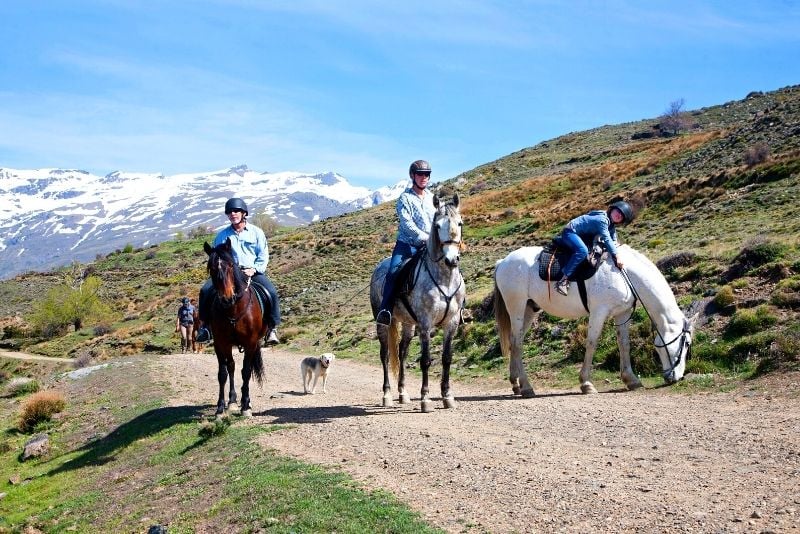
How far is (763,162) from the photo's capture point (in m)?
36.3

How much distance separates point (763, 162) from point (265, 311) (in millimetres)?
33351

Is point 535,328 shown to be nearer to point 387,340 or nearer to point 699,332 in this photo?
point 699,332

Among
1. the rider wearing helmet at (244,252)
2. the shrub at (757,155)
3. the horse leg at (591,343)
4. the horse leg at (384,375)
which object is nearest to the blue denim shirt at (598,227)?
the horse leg at (591,343)

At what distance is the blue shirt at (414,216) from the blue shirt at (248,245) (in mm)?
2396

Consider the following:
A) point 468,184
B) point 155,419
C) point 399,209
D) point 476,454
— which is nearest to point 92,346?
point 155,419

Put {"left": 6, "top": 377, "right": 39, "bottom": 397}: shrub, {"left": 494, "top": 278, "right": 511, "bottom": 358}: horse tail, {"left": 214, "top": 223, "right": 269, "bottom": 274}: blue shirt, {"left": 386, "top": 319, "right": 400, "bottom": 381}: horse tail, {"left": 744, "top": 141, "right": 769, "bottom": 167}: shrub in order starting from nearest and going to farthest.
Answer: {"left": 214, "top": 223, "right": 269, "bottom": 274}: blue shirt < {"left": 386, "top": 319, "right": 400, "bottom": 381}: horse tail < {"left": 494, "top": 278, "right": 511, "bottom": 358}: horse tail < {"left": 6, "top": 377, "right": 39, "bottom": 397}: shrub < {"left": 744, "top": 141, "right": 769, "bottom": 167}: shrub

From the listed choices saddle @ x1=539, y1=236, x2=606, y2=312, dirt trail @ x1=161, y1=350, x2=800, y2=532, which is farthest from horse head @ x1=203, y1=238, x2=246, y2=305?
saddle @ x1=539, y1=236, x2=606, y2=312

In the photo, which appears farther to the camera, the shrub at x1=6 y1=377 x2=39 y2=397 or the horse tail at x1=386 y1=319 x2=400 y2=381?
the shrub at x1=6 y1=377 x2=39 y2=397

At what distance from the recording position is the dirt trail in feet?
19.2

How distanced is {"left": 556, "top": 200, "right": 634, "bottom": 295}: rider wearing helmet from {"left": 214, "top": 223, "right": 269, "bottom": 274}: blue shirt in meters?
5.51

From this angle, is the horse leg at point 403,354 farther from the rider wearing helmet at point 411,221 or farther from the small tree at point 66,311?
the small tree at point 66,311

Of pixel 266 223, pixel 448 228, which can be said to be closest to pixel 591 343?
pixel 448 228

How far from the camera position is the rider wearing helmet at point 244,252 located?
38.3 ft

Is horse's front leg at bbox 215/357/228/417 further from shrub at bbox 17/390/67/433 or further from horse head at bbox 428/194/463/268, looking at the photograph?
shrub at bbox 17/390/67/433
